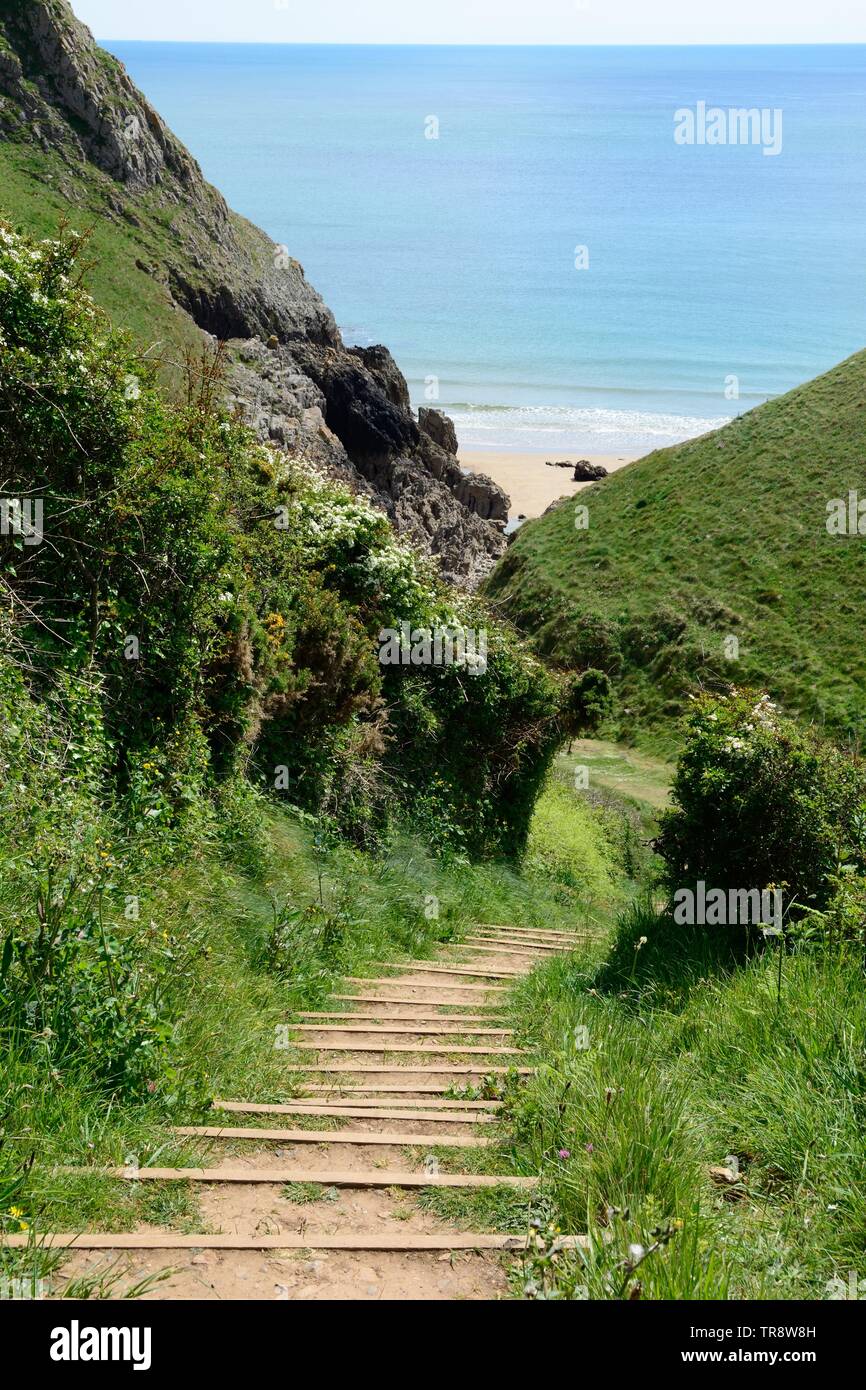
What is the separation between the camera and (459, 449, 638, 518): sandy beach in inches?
2564

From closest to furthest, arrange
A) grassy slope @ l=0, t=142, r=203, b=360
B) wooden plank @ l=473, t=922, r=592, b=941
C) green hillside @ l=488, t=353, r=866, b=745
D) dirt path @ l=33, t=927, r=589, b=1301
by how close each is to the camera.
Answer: dirt path @ l=33, t=927, r=589, b=1301 < wooden plank @ l=473, t=922, r=592, b=941 < green hillside @ l=488, t=353, r=866, b=745 < grassy slope @ l=0, t=142, r=203, b=360

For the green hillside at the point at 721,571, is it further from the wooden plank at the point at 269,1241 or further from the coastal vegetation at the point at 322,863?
the wooden plank at the point at 269,1241

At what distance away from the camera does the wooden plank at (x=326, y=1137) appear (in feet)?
13.1

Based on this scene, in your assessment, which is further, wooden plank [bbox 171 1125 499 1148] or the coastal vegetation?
wooden plank [bbox 171 1125 499 1148]

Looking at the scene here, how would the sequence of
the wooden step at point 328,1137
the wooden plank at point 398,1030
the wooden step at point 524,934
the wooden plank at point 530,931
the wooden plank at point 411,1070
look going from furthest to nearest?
the wooden plank at point 530,931
the wooden step at point 524,934
the wooden plank at point 398,1030
the wooden plank at point 411,1070
the wooden step at point 328,1137

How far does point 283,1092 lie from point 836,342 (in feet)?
415

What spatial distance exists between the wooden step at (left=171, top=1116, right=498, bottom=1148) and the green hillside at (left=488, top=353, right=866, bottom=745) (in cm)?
2680

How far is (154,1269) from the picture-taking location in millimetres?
2895

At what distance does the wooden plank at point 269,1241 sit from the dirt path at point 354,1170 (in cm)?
1

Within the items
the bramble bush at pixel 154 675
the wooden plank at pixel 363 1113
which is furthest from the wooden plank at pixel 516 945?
the wooden plank at pixel 363 1113
